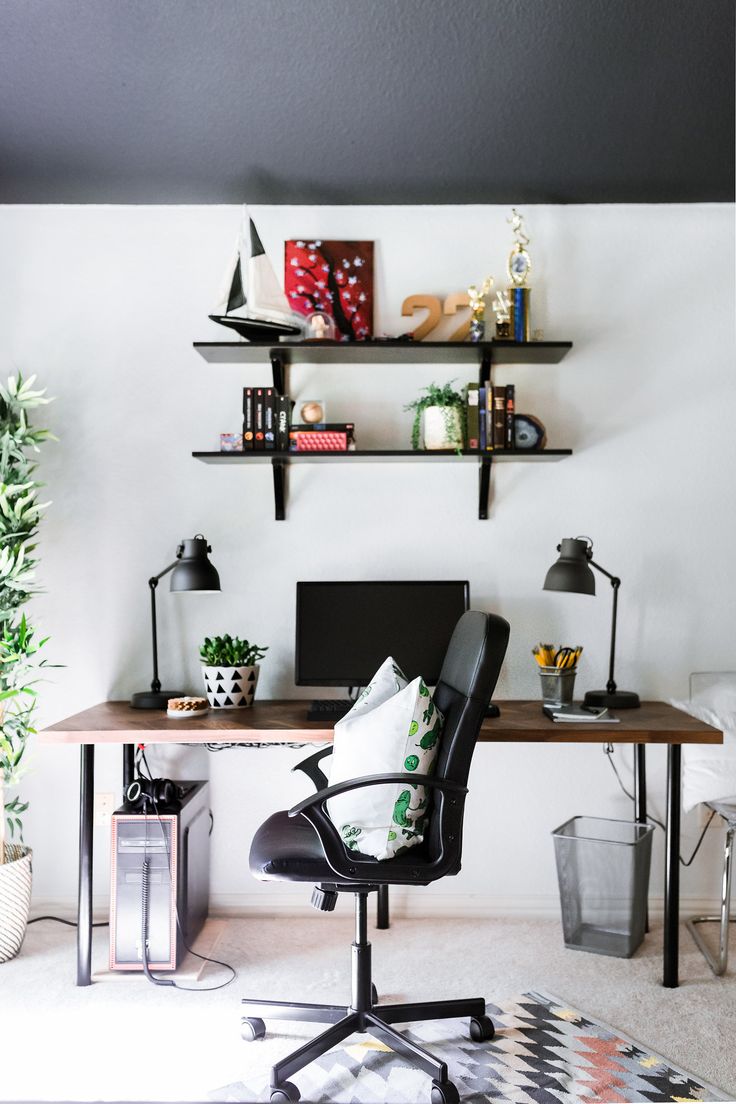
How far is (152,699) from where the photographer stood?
9.68 ft

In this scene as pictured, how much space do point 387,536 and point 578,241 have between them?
1299 mm

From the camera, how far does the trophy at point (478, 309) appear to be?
3068 millimetres

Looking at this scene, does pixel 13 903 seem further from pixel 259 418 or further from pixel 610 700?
pixel 610 700

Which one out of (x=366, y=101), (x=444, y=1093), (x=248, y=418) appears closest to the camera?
(x=444, y=1093)

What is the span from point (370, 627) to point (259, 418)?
32.2 inches

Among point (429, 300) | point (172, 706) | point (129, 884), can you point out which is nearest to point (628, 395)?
point (429, 300)

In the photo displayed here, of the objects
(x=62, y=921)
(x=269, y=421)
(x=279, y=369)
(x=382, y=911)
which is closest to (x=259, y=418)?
(x=269, y=421)

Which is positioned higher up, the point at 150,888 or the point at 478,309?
the point at 478,309

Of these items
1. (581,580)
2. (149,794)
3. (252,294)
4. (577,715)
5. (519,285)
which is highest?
(519,285)

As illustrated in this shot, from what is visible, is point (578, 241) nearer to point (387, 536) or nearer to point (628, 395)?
point (628, 395)

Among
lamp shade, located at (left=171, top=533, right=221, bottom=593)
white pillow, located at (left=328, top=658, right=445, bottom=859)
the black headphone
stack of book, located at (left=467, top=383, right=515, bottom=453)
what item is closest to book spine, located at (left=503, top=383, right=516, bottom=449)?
stack of book, located at (left=467, top=383, right=515, bottom=453)

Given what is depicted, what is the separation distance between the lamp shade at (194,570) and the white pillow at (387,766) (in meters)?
0.97

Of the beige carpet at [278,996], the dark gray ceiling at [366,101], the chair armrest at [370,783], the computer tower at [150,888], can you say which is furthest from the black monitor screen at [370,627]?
the dark gray ceiling at [366,101]

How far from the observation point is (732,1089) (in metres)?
2.06
